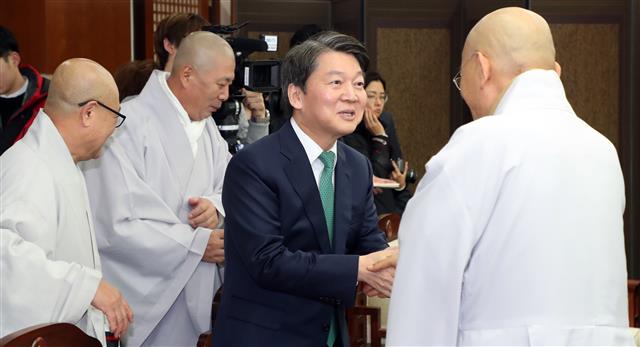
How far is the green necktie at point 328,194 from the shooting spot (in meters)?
2.37

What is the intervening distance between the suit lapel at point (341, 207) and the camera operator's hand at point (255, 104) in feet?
4.87

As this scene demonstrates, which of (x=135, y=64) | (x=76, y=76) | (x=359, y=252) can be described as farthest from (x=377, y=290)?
(x=135, y=64)

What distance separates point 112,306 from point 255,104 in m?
1.54

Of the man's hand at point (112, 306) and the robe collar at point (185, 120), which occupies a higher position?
the robe collar at point (185, 120)

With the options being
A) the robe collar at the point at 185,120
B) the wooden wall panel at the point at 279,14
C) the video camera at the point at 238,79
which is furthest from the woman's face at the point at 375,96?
the wooden wall panel at the point at 279,14

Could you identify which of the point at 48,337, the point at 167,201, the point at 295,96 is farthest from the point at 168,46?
the point at 48,337

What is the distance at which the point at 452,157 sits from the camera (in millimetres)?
1764

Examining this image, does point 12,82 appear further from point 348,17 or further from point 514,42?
point 514,42

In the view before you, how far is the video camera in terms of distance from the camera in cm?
371

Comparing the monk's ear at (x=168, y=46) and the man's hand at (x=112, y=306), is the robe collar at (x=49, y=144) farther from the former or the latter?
the monk's ear at (x=168, y=46)

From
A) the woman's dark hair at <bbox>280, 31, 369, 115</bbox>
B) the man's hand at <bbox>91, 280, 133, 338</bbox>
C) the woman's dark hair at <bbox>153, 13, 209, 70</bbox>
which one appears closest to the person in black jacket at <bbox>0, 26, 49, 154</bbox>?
the woman's dark hair at <bbox>153, 13, 209, 70</bbox>

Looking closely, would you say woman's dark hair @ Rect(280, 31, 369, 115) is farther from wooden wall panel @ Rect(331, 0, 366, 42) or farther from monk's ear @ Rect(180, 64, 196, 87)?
wooden wall panel @ Rect(331, 0, 366, 42)

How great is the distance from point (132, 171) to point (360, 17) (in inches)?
117

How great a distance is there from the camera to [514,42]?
6.07ft
